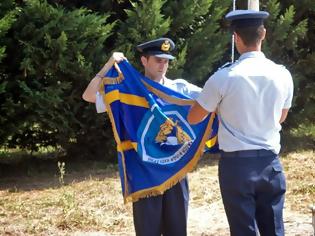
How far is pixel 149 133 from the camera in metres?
3.98

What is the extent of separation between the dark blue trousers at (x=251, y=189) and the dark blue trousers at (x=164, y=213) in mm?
481

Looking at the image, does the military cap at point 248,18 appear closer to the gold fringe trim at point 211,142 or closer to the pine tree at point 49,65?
the gold fringe trim at point 211,142

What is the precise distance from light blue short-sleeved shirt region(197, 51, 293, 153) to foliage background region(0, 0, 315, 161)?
4065 millimetres

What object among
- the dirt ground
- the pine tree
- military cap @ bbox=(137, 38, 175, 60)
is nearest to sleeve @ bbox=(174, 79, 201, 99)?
military cap @ bbox=(137, 38, 175, 60)

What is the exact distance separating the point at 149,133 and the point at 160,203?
1.57ft

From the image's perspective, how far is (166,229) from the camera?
3975 mm

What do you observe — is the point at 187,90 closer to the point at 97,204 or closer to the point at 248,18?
the point at 248,18

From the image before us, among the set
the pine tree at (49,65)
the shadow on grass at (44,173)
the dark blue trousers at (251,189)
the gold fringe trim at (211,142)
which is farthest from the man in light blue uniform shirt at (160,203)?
the shadow on grass at (44,173)

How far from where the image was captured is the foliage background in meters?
7.25

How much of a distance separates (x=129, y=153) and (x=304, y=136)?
23.1ft

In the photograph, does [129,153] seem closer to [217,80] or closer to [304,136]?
[217,80]

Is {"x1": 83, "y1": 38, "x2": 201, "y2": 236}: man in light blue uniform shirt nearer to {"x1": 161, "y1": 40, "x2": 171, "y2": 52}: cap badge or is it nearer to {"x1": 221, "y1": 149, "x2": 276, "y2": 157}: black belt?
{"x1": 161, "y1": 40, "x2": 171, "y2": 52}: cap badge

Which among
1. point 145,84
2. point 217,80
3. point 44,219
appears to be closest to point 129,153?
point 145,84

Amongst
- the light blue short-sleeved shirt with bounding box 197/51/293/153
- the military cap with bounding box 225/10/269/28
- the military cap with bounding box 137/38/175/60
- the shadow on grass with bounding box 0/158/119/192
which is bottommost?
the shadow on grass with bounding box 0/158/119/192
